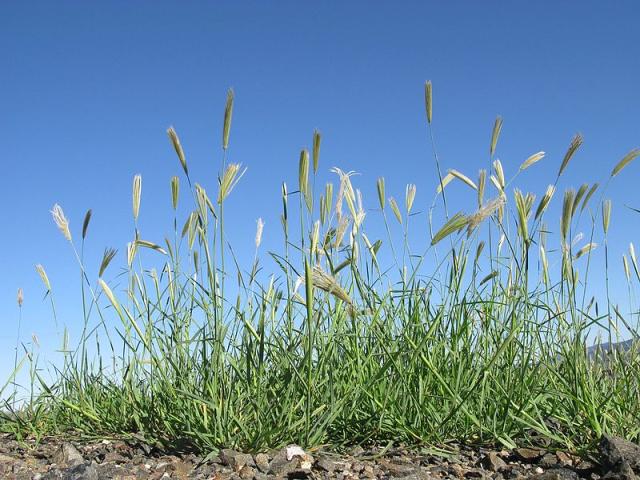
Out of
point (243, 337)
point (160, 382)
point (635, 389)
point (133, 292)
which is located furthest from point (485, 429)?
point (133, 292)

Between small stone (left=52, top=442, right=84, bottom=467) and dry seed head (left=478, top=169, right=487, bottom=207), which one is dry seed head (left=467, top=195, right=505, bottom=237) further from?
small stone (left=52, top=442, right=84, bottom=467)

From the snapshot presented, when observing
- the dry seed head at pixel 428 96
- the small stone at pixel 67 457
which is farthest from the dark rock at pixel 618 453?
the small stone at pixel 67 457

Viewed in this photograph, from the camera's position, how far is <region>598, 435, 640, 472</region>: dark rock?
2221 mm

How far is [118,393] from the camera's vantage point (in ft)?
10.3

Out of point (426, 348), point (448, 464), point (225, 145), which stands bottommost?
point (448, 464)

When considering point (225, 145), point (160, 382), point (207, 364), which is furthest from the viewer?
point (160, 382)

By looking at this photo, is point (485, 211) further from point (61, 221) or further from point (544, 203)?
point (61, 221)

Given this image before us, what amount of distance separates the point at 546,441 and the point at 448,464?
462 millimetres

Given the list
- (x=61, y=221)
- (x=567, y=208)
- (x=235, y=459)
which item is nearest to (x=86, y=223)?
(x=61, y=221)

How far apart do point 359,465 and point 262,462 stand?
0.35 meters

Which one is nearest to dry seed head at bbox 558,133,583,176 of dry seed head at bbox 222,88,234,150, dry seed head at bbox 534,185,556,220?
dry seed head at bbox 534,185,556,220

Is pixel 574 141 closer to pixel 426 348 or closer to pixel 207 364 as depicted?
pixel 426 348

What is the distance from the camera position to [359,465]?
2385 mm

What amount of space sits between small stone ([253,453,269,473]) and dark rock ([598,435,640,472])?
3.80ft
